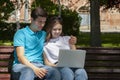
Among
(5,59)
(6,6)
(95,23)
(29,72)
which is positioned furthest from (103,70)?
(6,6)

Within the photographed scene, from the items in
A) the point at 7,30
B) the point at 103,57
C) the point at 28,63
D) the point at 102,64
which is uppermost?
the point at 28,63

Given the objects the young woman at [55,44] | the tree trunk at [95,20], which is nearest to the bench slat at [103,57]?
the young woman at [55,44]

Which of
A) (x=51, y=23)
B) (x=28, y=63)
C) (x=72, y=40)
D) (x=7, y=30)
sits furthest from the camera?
(x=7, y=30)

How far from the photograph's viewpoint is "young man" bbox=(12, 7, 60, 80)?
6008mm

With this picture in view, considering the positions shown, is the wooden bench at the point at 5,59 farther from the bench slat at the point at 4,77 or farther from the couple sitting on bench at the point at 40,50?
the couple sitting on bench at the point at 40,50

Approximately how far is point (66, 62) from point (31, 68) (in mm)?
519

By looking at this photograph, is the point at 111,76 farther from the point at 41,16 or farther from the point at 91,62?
the point at 41,16

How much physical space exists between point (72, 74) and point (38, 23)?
0.76m

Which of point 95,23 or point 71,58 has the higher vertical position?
point 71,58

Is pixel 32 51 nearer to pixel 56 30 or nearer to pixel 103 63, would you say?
pixel 56 30

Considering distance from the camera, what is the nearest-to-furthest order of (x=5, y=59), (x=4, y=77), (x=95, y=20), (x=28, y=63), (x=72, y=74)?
1. (x=28, y=63)
2. (x=72, y=74)
3. (x=4, y=77)
4. (x=5, y=59)
5. (x=95, y=20)

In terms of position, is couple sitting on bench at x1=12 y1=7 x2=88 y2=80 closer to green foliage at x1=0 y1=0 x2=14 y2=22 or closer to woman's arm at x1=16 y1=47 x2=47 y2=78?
woman's arm at x1=16 y1=47 x2=47 y2=78

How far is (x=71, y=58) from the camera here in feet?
20.6

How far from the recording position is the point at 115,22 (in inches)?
1784
